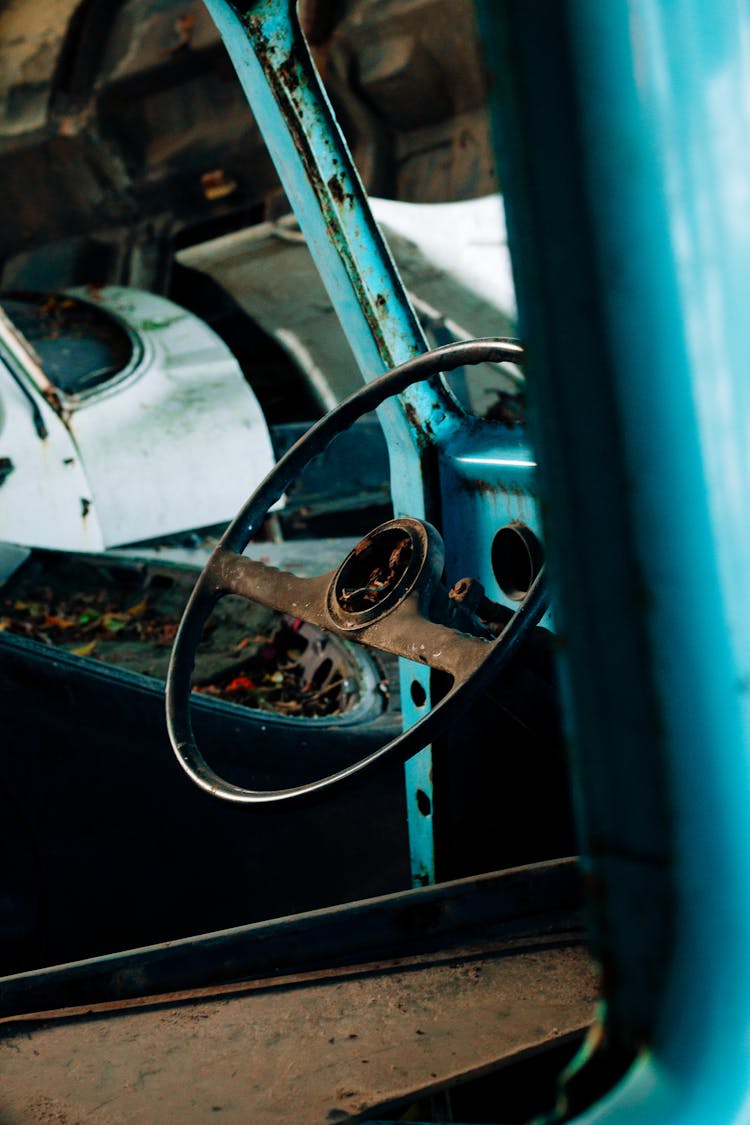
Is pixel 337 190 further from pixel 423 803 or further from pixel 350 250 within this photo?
pixel 423 803

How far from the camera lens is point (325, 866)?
1.89m

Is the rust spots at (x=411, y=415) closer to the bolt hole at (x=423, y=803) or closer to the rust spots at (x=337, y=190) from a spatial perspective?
the rust spots at (x=337, y=190)

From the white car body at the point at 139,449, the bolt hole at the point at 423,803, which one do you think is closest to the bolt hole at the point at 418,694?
the bolt hole at the point at 423,803

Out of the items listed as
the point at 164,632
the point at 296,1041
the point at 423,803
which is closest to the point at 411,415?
the point at 423,803

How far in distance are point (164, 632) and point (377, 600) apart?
157 centimetres

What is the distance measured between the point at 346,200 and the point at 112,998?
95 cm

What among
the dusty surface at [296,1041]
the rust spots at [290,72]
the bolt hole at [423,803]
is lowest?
the bolt hole at [423,803]

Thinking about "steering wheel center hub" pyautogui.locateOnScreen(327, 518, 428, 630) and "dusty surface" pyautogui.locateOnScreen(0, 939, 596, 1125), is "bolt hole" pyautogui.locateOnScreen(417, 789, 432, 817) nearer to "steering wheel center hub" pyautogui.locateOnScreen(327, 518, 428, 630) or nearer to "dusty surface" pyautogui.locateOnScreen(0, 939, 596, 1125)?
"dusty surface" pyautogui.locateOnScreen(0, 939, 596, 1125)

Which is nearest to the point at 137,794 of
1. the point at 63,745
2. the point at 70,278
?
the point at 63,745

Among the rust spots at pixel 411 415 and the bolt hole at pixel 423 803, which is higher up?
the rust spots at pixel 411 415

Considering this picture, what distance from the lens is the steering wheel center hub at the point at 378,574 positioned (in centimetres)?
115

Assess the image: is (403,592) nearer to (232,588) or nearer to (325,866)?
(232,588)

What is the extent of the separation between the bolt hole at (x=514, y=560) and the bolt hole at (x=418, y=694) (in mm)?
265

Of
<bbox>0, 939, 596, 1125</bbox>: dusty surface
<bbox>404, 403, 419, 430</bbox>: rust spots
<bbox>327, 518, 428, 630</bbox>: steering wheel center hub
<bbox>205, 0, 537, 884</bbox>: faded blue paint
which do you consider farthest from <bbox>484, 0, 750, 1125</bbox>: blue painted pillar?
<bbox>404, 403, 419, 430</bbox>: rust spots
